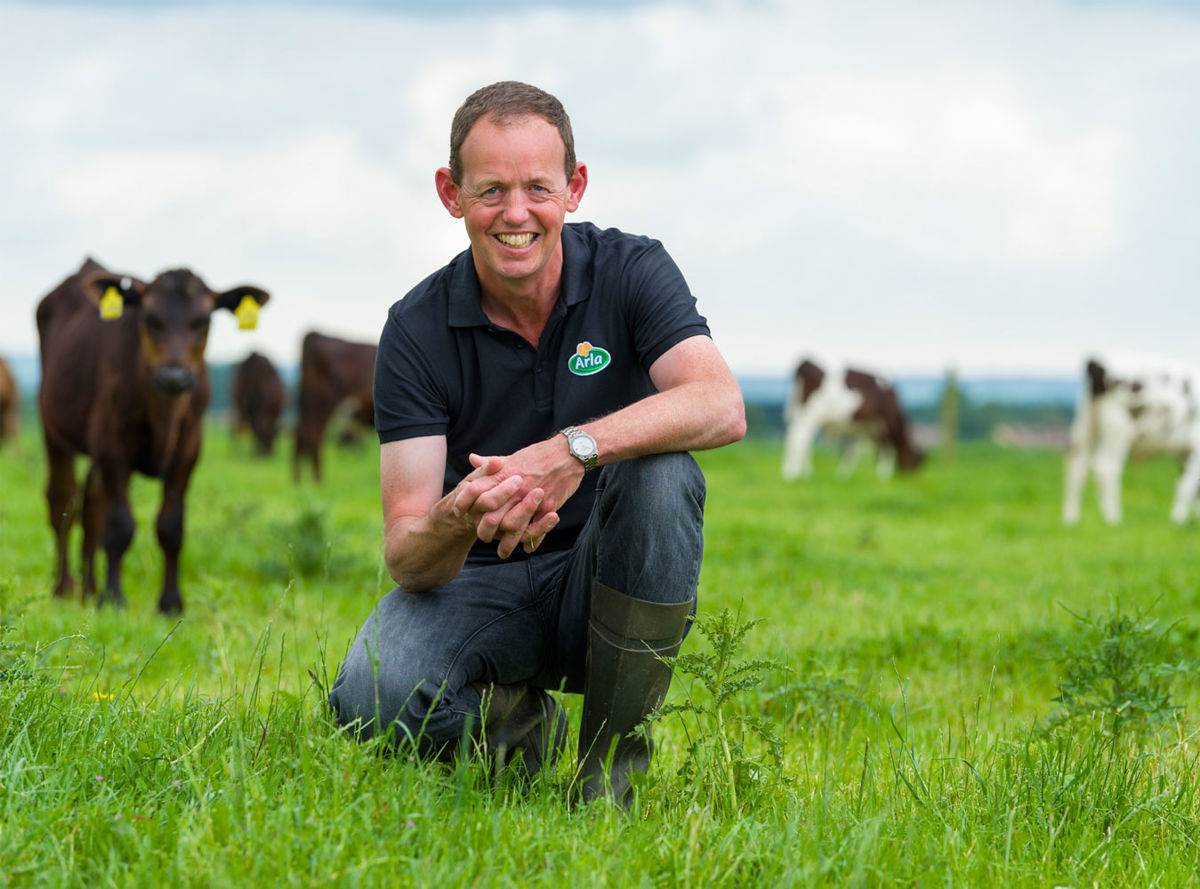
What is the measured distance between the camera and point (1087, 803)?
280 centimetres

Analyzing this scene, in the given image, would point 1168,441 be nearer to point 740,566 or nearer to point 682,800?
point 740,566

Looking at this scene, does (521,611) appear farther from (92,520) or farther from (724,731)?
(92,520)

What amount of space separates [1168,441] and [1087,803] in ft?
43.1

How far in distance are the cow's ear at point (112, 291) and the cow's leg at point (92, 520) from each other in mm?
890

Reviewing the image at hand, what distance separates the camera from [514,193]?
3203 mm

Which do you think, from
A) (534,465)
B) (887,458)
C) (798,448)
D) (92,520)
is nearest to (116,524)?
(92,520)

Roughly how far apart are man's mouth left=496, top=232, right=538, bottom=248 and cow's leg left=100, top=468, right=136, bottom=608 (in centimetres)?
394

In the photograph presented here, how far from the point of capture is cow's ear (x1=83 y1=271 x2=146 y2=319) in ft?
21.9

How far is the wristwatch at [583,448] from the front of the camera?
9.55 ft

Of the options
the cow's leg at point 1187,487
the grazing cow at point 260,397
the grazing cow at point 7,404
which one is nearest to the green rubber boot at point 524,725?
the cow's leg at point 1187,487

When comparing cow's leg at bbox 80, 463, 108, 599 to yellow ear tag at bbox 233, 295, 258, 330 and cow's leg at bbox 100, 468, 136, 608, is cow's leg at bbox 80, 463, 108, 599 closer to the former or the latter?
cow's leg at bbox 100, 468, 136, 608

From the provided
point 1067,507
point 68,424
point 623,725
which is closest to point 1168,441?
point 1067,507

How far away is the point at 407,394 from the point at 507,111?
2.59ft

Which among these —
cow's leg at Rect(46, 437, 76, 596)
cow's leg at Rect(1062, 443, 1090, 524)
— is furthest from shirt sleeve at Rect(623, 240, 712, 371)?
cow's leg at Rect(1062, 443, 1090, 524)
